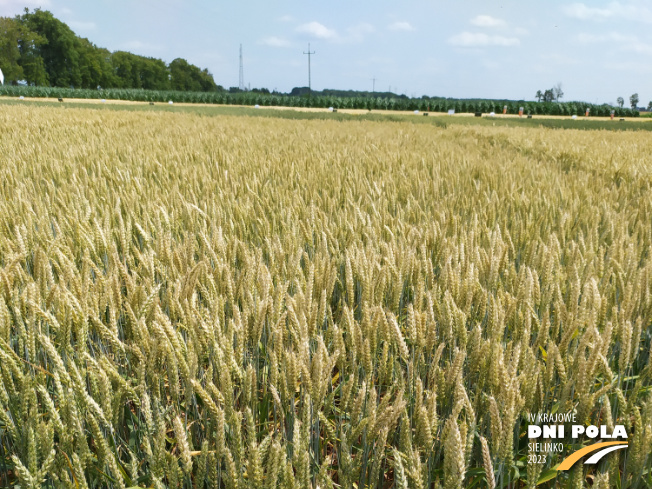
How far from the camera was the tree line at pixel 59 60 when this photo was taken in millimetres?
55375

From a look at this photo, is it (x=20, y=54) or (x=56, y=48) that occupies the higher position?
(x=56, y=48)

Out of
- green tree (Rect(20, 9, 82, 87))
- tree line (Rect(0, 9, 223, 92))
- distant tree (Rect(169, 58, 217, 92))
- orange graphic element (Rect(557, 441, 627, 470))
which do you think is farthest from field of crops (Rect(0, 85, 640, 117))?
orange graphic element (Rect(557, 441, 627, 470))

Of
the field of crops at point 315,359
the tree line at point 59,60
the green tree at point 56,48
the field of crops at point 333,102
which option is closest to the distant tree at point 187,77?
the tree line at point 59,60

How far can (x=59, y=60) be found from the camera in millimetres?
63219

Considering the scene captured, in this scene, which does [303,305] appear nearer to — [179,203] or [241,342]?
[241,342]

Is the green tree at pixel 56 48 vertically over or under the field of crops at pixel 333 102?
over

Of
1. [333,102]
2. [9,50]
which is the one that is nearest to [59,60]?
[9,50]

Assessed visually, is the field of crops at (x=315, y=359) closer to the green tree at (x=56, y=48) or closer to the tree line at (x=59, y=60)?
the tree line at (x=59, y=60)

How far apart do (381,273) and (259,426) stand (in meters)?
0.45

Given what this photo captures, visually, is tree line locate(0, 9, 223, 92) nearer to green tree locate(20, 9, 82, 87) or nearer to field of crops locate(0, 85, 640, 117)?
green tree locate(20, 9, 82, 87)

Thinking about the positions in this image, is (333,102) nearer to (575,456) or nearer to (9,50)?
(9,50)

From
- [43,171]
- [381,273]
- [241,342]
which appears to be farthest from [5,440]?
[43,171]

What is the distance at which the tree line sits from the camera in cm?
5538

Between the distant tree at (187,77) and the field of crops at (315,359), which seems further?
the distant tree at (187,77)
